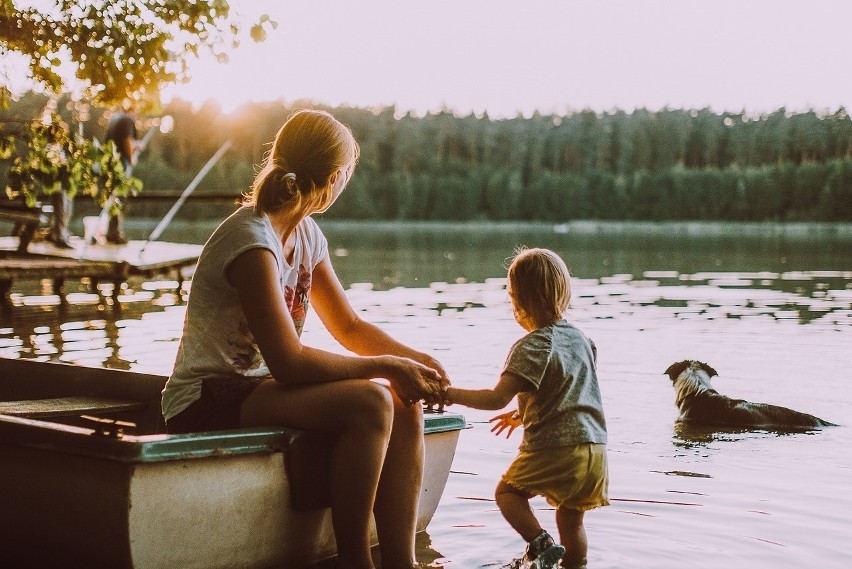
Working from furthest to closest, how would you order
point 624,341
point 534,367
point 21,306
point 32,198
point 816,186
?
point 816,186, point 21,306, point 624,341, point 32,198, point 534,367

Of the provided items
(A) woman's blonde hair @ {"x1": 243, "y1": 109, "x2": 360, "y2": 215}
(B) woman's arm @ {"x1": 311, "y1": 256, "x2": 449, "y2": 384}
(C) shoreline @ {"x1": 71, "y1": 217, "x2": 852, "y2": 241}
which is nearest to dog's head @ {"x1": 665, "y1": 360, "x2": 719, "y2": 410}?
(B) woman's arm @ {"x1": 311, "y1": 256, "x2": 449, "y2": 384}

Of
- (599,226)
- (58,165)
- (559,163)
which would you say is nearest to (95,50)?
(58,165)

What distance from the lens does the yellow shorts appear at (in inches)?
150

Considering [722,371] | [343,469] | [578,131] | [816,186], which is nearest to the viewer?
[343,469]

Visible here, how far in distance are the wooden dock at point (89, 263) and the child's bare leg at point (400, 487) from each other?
8.78 m

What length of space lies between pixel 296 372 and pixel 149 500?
557 millimetres

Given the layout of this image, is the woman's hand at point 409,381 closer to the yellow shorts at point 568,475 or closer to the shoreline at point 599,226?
the yellow shorts at point 568,475

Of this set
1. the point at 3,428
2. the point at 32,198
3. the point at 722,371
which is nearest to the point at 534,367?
the point at 3,428

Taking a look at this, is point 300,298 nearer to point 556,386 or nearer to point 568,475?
point 556,386

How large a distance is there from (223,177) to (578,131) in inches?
1512

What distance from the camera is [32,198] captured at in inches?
264

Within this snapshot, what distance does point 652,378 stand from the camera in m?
8.75

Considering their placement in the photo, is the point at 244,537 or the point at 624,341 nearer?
the point at 244,537

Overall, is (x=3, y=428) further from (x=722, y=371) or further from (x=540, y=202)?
(x=540, y=202)
